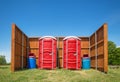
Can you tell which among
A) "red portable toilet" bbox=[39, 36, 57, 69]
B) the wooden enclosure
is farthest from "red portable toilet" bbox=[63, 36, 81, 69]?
the wooden enclosure

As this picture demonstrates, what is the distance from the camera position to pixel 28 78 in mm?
12375

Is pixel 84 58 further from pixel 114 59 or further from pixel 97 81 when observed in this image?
pixel 114 59

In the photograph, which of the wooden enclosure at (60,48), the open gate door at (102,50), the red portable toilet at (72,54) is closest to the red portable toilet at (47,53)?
the red portable toilet at (72,54)

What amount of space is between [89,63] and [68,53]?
244 cm

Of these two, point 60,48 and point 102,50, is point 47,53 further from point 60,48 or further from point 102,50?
point 102,50

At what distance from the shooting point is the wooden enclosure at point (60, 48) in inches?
558

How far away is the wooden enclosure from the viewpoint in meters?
14.2

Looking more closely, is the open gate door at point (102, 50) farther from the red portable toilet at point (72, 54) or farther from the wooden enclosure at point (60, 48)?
the red portable toilet at point (72, 54)

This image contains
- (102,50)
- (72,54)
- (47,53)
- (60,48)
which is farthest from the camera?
(60,48)

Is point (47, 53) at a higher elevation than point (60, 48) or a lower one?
lower

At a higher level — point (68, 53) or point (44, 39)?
point (44, 39)

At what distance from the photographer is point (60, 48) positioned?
2005 centimetres

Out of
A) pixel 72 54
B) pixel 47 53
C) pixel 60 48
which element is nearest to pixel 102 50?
pixel 72 54

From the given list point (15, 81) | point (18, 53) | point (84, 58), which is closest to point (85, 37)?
point (84, 58)
